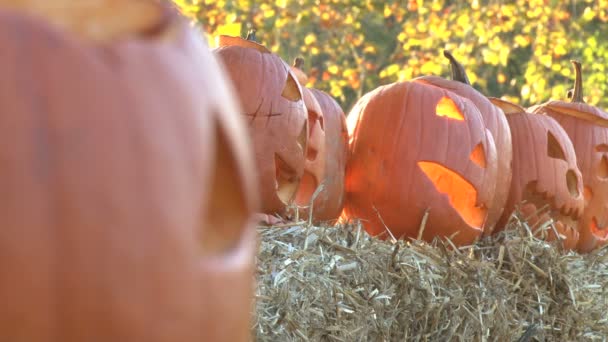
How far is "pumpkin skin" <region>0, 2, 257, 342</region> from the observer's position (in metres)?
0.83

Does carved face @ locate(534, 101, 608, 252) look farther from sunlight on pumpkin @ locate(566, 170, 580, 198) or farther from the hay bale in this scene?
the hay bale

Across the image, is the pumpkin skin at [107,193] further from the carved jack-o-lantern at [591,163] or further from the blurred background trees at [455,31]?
the blurred background trees at [455,31]

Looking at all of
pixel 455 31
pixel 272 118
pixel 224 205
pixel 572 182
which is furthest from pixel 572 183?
pixel 455 31

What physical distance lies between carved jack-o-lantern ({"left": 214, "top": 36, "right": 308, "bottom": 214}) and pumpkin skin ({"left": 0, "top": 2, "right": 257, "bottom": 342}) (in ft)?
6.79

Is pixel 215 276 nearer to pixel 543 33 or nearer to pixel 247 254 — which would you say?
pixel 247 254

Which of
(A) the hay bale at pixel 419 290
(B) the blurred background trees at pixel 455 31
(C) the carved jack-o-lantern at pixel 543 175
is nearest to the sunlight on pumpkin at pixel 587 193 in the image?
(C) the carved jack-o-lantern at pixel 543 175

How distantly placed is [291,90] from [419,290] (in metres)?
0.76

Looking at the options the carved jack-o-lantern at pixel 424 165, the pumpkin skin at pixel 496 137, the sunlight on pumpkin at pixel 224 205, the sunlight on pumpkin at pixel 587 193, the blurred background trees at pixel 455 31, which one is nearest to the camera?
the sunlight on pumpkin at pixel 224 205

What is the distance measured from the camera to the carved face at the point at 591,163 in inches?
179

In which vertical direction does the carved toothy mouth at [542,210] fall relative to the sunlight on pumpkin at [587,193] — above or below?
above

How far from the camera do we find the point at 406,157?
352 centimetres

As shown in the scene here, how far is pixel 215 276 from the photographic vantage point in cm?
94

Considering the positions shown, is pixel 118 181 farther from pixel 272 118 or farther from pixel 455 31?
pixel 455 31

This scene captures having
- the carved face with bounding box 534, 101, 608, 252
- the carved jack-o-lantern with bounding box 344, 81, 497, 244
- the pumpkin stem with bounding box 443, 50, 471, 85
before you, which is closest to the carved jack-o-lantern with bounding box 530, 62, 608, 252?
the carved face with bounding box 534, 101, 608, 252
